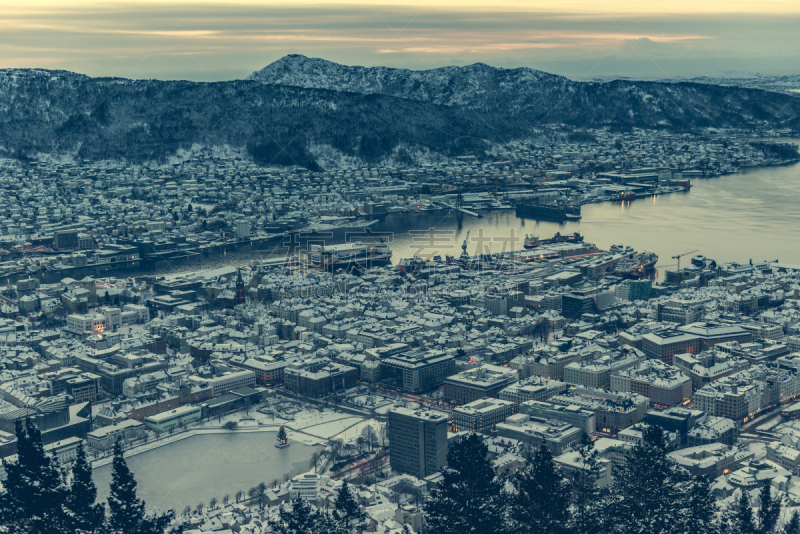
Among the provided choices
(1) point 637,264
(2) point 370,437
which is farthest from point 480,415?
(1) point 637,264

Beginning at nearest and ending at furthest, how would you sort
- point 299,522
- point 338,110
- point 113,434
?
1. point 299,522
2. point 113,434
3. point 338,110

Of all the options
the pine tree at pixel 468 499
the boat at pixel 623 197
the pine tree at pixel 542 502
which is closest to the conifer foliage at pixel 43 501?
the pine tree at pixel 468 499

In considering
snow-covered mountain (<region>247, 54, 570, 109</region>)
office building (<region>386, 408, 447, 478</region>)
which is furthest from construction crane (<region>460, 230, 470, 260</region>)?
snow-covered mountain (<region>247, 54, 570, 109</region>)

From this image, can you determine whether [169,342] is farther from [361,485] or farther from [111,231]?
[111,231]

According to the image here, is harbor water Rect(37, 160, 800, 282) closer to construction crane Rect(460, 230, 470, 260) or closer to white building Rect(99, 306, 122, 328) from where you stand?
construction crane Rect(460, 230, 470, 260)

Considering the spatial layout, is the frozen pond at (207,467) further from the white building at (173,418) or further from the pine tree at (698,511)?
the pine tree at (698,511)

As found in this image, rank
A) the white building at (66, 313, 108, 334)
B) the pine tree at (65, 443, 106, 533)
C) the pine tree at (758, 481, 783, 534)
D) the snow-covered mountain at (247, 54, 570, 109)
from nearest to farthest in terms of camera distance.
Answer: the pine tree at (65, 443, 106, 533) → the pine tree at (758, 481, 783, 534) → the white building at (66, 313, 108, 334) → the snow-covered mountain at (247, 54, 570, 109)

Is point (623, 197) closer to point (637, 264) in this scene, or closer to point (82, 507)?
point (637, 264)
